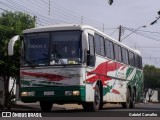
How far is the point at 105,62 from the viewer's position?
2028 centimetres

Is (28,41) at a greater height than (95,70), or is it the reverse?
(28,41)

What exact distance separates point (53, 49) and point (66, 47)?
544 millimetres

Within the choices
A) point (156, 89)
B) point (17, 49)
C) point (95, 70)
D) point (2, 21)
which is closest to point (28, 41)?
point (95, 70)

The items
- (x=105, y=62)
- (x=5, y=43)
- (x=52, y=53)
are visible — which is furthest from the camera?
(x=5, y=43)

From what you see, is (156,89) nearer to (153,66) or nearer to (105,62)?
(153,66)

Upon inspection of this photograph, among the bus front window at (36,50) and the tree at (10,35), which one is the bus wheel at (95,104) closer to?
the bus front window at (36,50)

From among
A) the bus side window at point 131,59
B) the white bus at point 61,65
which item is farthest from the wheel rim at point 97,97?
the bus side window at point 131,59

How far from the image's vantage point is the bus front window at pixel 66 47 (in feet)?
56.7

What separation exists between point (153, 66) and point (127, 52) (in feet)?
199

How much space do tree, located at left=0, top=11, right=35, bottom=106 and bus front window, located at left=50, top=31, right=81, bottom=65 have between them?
6136 millimetres

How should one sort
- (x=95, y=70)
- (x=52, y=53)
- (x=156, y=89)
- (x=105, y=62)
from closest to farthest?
(x=52, y=53) < (x=95, y=70) < (x=105, y=62) < (x=156, y=89)

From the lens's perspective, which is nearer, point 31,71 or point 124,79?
point 31,71

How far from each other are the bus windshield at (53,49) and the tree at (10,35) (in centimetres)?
558

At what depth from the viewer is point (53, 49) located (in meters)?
17.6
